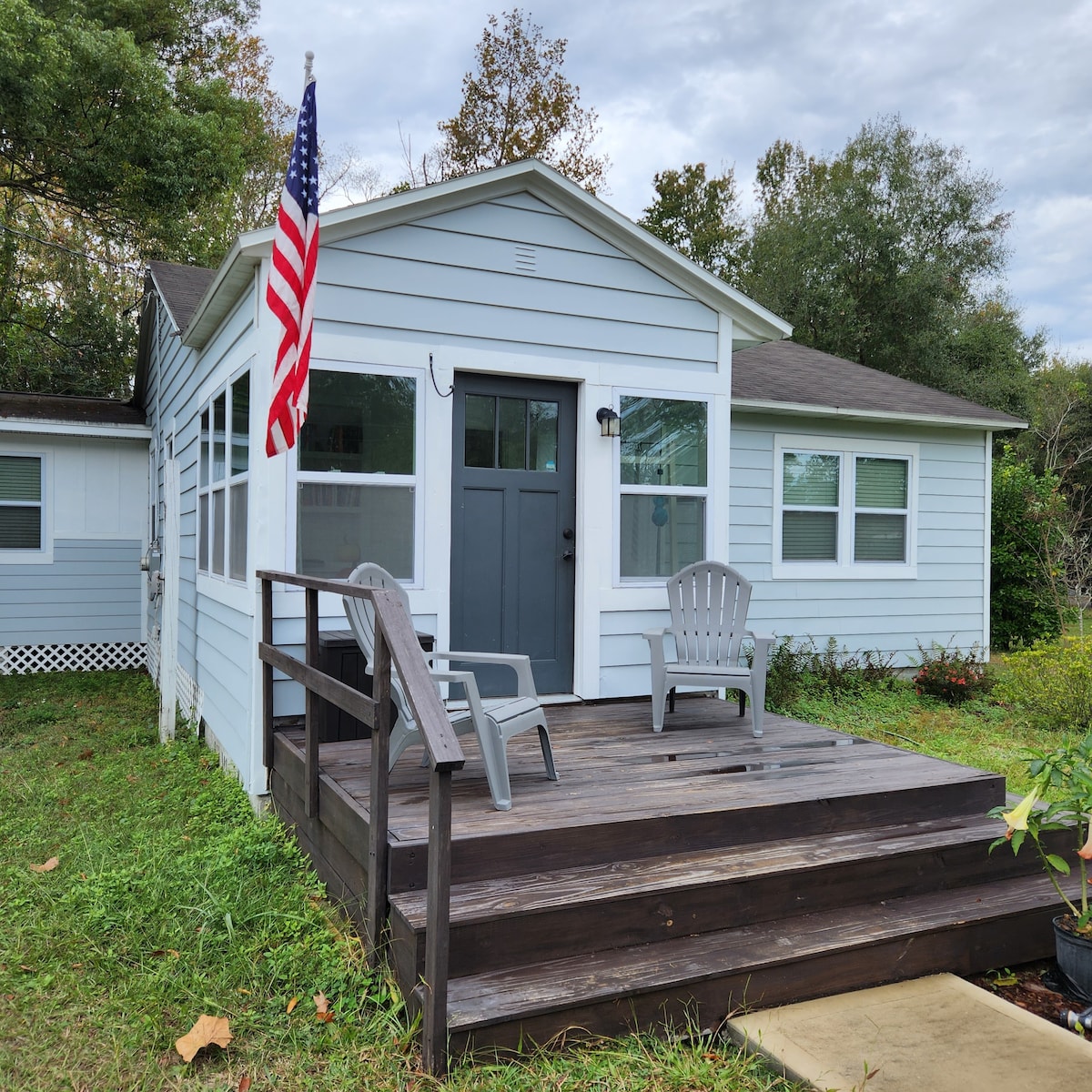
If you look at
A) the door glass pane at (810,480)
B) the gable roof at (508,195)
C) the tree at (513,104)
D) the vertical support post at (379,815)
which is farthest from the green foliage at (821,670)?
the tree at (513,104)

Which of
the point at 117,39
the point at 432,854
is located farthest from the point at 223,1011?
the point at 117,39

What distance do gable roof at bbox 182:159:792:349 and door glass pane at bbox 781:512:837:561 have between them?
8.29ft

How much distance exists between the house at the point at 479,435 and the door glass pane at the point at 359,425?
0.01 metres

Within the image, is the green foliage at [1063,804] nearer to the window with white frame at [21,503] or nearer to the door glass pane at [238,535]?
the door glass pane at [238,535]

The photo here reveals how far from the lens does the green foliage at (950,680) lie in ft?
25.1

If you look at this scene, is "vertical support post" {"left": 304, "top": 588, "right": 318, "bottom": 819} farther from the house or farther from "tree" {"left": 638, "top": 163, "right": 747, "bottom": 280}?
"tree" {"left": 638, "top": 163, "right": 747, "bottom": 280}

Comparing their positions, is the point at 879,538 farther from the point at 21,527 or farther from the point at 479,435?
the point at 21,527

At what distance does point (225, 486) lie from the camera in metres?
5.43

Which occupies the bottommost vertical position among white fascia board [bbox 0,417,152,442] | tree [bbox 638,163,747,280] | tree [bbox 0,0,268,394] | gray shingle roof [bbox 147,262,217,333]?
white fascia board [bbox 0,417,152,442]

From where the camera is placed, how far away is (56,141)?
1211 cm

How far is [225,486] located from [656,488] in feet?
8.75

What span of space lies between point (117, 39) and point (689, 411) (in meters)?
10.7

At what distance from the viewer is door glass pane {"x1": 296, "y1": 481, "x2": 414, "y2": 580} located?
4395 mm

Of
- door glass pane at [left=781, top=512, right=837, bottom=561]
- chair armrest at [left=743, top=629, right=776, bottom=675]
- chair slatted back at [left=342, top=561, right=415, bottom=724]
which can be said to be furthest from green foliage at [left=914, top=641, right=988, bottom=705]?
chair slatted back at [left=342, top=561, right=415, bottom=724]
